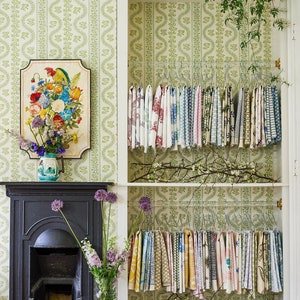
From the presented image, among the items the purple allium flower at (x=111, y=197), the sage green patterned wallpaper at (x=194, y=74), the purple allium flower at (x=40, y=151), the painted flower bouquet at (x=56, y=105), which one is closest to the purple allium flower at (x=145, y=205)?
the purple allium flower at (x=111, y=197)

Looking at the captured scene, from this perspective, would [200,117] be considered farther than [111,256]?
Yes

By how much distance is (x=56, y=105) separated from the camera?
3.24m

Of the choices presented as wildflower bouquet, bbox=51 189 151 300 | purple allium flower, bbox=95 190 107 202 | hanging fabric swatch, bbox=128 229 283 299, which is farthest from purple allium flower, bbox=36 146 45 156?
hanging fabric swatch, bbox=128 229 283 299

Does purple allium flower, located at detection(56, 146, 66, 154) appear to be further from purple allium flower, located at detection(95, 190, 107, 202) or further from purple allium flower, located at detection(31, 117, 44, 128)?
purple allium flower, located at detection(95, 190, 107, 202)

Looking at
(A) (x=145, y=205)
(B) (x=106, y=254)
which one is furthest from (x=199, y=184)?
(B) (x=106, y=254)

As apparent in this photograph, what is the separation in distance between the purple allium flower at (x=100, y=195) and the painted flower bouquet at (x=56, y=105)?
1.36ft

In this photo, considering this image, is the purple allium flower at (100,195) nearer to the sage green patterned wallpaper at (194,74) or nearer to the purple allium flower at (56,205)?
the purple allium flower at (56,205)

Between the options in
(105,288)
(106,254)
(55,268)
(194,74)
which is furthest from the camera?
(194,74)

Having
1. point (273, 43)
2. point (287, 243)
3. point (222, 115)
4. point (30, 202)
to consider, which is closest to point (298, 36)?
point (273, 43)

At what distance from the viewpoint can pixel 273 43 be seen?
138 inches

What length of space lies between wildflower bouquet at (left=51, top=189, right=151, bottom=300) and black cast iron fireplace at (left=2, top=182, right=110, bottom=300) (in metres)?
0.05

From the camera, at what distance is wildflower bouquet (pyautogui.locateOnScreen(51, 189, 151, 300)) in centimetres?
301

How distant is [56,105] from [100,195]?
722 mm

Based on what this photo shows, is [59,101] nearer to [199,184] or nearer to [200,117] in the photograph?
[200,117]
